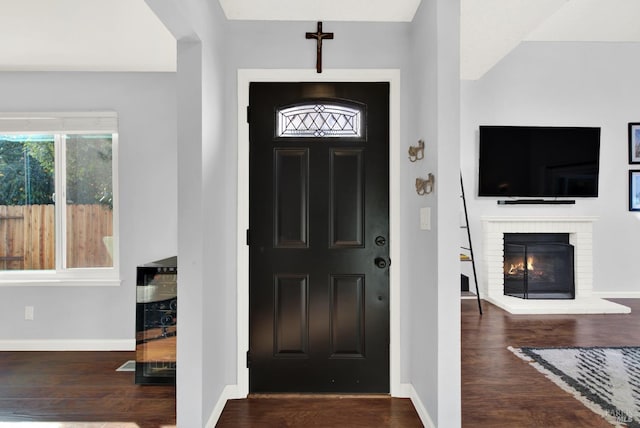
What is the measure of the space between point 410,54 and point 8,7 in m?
2.52

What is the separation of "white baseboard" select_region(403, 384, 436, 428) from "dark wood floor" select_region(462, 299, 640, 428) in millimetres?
237

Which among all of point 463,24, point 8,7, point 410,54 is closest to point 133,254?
point 8,7

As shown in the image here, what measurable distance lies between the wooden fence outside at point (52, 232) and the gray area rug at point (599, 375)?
3829mm

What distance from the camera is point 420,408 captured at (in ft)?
8.28

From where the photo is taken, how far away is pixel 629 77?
5465 mm

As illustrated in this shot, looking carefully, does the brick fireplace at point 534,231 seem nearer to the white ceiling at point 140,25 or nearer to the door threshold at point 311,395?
the white ceiling at point 140,25

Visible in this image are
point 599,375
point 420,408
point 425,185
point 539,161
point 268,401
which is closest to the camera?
point 425,185

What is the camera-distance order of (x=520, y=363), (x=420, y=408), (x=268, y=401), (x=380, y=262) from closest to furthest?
(x=420, y=408)
(x=268, y=401)
(x=380, y=262)
(x=520, y=363)

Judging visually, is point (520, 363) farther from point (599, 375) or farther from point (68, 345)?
point (68, 345)

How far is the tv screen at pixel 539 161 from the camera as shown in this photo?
209 inches

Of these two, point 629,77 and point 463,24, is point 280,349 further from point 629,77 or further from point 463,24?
point 629,77

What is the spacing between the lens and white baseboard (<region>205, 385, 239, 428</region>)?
2371 millimetres

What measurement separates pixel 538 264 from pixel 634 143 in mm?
2016

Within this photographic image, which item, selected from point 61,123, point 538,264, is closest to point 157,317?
point 61,123
